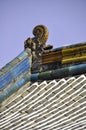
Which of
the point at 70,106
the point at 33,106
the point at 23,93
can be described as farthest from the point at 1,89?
the point at 70,106

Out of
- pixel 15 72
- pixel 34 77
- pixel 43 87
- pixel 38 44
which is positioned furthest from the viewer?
pixel 38 44

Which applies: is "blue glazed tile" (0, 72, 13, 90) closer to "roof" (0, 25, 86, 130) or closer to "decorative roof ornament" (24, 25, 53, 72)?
"roof" (0, 25, 86, 130)

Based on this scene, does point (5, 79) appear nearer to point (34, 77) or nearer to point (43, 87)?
point (34, 77)

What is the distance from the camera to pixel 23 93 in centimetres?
1063

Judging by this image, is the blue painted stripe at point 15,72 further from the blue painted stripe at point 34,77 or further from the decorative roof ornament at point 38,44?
the blue painted stripe at point 34,77

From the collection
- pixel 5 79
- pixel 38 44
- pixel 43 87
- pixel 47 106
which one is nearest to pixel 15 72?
pixel 5 79

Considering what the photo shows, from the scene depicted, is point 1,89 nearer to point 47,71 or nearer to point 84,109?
point 47,71

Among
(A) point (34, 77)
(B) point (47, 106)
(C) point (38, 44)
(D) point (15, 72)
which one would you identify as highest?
(C) point (38, 44)

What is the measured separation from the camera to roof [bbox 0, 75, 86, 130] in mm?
8727

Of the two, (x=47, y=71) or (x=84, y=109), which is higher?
(x=47, y=71)

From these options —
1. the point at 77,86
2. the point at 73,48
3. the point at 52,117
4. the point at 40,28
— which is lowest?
the point at 52,117

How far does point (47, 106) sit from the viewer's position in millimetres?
9664

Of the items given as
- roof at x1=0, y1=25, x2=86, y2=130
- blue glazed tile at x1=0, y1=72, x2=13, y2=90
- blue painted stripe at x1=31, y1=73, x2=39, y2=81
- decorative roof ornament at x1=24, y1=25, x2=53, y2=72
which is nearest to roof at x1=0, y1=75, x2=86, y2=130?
roof at x1=0, y1=25, x2=86, y2=130

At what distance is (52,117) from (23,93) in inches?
64.6
